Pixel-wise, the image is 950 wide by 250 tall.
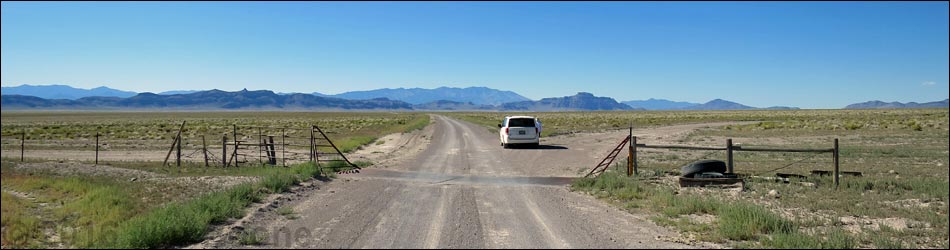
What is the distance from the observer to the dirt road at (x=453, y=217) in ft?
26.5

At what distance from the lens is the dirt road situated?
806 cm

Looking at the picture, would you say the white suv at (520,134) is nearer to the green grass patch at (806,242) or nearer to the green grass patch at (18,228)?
the green grass patch at (806,242)

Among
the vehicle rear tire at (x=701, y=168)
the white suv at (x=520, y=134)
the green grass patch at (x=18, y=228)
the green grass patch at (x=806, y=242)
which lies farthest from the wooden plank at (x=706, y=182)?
the white suv at (x=520, y=134)

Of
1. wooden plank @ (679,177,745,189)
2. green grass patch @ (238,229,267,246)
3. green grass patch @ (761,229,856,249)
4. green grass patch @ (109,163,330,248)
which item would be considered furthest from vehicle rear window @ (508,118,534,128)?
green grass patch @ (238,229,267,246)

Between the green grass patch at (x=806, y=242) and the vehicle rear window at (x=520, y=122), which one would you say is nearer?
the green grass patch at (x=806, y=242)

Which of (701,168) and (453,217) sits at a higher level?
(701,168)

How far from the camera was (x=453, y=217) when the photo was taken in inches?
393

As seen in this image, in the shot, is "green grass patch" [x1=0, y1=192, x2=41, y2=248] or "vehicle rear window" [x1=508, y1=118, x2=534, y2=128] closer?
"green grass patch" [x1=0, y1=192, x2=41, y2=248]

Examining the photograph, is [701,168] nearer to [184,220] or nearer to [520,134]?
[184,220]

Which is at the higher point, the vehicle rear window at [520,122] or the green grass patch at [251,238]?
the vehicle rear window at [520,122]

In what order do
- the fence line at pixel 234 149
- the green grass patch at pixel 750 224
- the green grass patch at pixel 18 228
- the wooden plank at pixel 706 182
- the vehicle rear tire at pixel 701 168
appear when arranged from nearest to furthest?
the green grass patch at pixel 18 228
the green grass patch at pixel 750 224
the wooden plank at pixel 706 182
the vehicle rear tire at pixel 701 168
the fence line at pixel 234 149

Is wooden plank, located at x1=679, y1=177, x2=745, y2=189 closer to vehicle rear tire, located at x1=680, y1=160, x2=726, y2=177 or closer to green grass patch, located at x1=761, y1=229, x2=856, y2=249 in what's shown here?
vehicle rear tire, located at x1=680, y1=160, x2=726, y2=177

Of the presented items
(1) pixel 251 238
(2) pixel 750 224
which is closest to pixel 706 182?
(2) pixel 750 224

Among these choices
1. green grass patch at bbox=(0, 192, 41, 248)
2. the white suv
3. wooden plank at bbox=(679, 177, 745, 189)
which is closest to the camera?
green grass patch at bbox=(0, 192, 41, 248)
